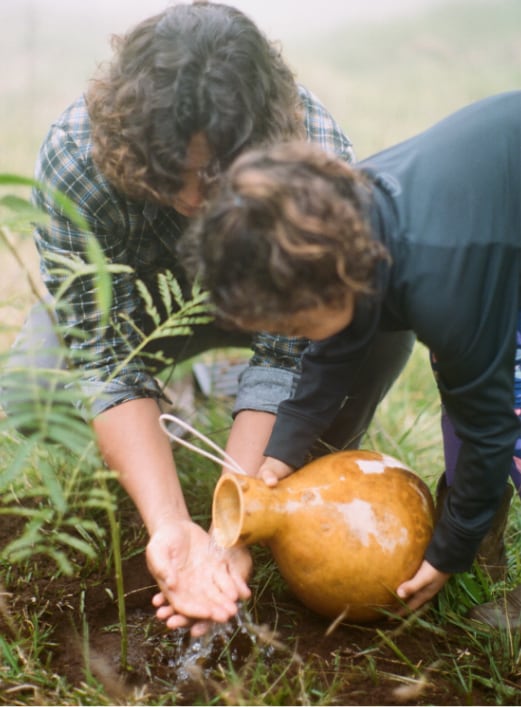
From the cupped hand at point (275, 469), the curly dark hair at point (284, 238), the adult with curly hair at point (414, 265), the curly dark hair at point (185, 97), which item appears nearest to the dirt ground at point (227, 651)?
the adult with curly hair at point (414, 265)

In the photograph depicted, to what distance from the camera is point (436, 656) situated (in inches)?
65.4

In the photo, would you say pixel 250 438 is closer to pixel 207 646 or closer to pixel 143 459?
pixel 143 459

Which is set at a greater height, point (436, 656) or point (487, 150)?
point (487, 150)

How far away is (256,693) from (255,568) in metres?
0.39

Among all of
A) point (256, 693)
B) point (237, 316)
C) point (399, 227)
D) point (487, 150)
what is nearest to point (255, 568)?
point (256, 693)

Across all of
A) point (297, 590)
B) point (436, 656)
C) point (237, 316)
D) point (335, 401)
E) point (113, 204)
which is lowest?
point (436, 656)

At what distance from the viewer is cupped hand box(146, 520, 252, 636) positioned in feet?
5.23

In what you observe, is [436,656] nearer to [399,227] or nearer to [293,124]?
[399,227]

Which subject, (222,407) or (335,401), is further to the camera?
(222,407)

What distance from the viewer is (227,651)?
5.43 ft

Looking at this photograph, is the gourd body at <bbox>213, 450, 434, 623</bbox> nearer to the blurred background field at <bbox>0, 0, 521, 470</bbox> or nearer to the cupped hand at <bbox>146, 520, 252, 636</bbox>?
the cupped hand at <bbox>146, 520, 252, 636</bbox>

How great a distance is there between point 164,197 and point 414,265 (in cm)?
54

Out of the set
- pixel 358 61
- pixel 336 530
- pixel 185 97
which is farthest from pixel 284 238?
pixel 358 61

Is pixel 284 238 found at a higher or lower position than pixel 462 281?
higher
